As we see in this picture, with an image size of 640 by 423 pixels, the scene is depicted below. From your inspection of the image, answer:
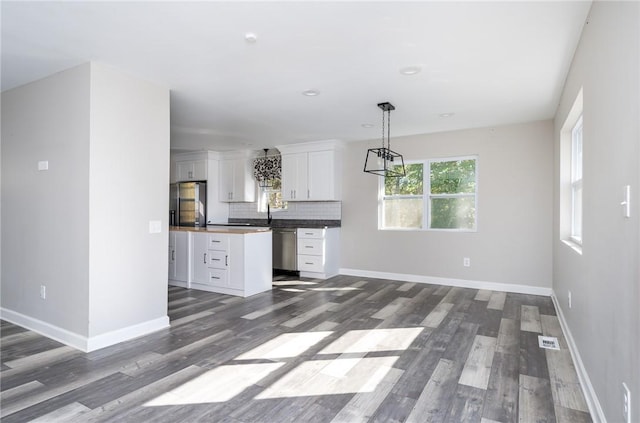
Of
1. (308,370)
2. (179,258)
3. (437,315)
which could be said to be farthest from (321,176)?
(308,370)

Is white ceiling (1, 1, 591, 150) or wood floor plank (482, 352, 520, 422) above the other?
white ceiling (1, 1, 591, 150)

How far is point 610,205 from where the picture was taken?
66.9 inches

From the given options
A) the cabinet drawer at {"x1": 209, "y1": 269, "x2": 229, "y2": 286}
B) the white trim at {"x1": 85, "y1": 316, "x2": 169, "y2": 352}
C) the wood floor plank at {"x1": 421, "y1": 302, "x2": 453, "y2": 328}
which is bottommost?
the wood floor plank at {"x1": 421, "y1": 302, "x2": 453, "y2": 328}

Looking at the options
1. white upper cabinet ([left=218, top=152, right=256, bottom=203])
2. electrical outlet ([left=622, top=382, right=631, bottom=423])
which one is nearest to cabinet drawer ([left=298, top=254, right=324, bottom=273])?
white upper cabinet ([left=218, top=152, right=256, bottom=203])

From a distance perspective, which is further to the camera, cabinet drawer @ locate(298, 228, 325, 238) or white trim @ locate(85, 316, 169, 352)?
cabinet drawer @ locate(298, 228, 325, 238)

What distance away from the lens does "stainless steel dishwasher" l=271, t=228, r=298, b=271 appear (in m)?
6.25

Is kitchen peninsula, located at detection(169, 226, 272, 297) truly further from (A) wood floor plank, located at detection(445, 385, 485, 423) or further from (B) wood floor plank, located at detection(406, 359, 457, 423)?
(A) wood floor plank, located at detection(445, 385, 485, 423)

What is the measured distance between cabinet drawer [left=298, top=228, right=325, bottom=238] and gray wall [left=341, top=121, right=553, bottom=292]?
0.87 meters

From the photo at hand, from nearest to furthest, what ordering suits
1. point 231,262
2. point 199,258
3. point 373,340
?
1. point 373,340
2. point 231,262
3. point 199,258

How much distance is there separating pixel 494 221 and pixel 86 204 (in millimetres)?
5012

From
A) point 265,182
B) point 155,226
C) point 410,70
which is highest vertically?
point 410,70

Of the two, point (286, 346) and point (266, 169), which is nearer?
point (286, 346)

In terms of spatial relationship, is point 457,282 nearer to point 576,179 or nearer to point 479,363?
point 576,179

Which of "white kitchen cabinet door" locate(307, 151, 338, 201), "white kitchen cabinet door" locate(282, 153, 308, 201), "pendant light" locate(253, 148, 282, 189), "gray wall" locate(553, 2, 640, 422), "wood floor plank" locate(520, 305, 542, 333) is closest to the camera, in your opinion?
"gray wall" locate(553, 2, 640, 422)
